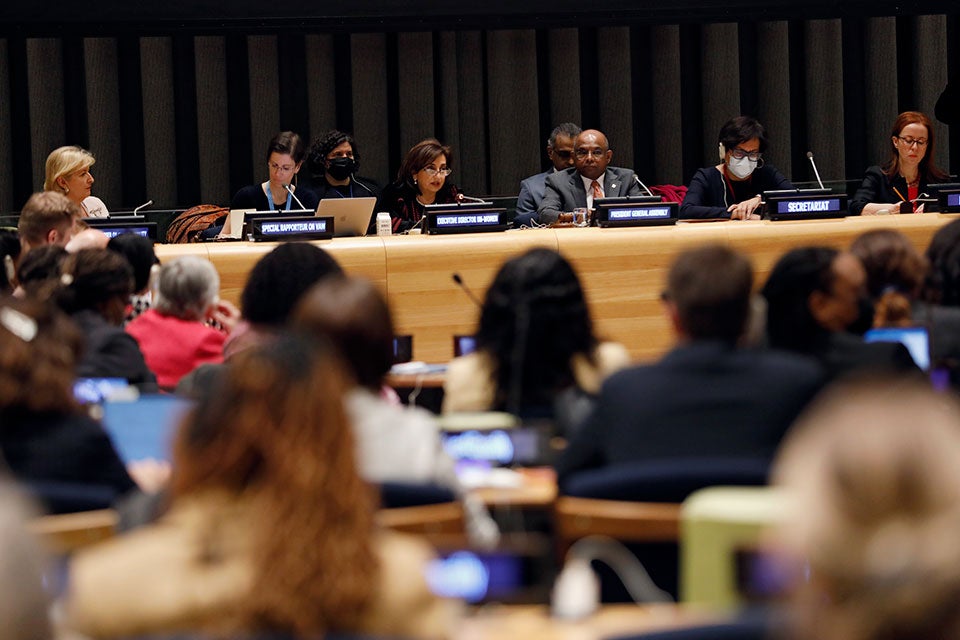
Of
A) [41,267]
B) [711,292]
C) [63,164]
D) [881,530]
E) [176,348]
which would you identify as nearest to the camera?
[881,530]

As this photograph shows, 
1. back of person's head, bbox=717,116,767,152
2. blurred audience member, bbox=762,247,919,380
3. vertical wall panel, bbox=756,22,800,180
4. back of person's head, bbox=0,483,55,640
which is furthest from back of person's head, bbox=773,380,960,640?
vertical wall panel, bbox=756,22,800,180

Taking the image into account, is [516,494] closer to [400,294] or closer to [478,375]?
[478,375]

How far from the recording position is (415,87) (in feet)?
32.3

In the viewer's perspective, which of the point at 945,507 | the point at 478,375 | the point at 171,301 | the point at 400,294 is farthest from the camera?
the point at 400,294

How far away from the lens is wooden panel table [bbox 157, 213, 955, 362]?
20.9 feet

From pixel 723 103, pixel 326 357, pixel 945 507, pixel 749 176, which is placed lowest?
pixel 945 507

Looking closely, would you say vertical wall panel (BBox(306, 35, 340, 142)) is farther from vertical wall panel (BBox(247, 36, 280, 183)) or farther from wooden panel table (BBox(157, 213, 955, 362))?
wooden panel table (BBox(157, 213, 955, 362))

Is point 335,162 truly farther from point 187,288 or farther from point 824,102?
point 824,102

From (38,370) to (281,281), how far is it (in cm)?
148

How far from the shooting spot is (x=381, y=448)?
272cm

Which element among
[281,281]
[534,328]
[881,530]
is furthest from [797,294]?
[881,530]

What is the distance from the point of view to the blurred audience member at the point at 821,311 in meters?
3.93

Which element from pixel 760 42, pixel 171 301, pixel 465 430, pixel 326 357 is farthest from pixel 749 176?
pixel 326 357

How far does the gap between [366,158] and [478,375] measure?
242 inches
